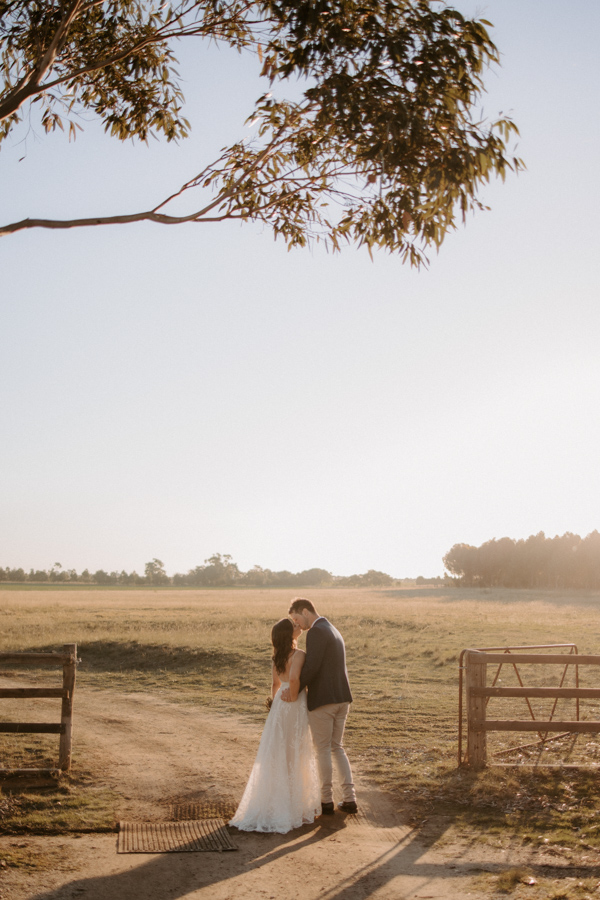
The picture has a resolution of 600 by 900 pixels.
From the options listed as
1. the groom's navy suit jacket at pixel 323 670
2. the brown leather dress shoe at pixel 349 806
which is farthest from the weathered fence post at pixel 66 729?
the brown leather dress shoe at pixel 349 806

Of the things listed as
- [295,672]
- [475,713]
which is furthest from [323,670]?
[475,713]

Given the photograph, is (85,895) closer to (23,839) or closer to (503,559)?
(23,839)

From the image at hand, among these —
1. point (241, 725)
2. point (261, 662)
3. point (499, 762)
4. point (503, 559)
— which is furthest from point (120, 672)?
point (503, 559)

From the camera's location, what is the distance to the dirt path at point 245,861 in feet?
19.0

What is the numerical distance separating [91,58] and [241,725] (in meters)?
10.9

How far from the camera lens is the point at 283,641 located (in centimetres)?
786

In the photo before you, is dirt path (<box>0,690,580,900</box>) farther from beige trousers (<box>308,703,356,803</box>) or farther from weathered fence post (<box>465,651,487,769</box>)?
weathered fence post (<box>465,651,487,769</box>)

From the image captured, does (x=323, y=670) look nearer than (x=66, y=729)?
Yes

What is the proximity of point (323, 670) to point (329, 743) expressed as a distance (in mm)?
764

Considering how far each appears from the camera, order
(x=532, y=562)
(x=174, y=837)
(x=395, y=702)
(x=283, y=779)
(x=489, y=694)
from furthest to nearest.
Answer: (x=532, y=562) → (x=395, y=702) → (x=489, y=694) → (x=283, y=779) → (x=174, y=837)

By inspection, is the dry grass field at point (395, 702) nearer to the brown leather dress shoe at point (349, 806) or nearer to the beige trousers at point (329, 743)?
the brown leather dress shoe at point (349, 806)

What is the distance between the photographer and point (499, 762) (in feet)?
32.9

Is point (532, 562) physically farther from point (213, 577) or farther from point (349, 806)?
point (349, 806)

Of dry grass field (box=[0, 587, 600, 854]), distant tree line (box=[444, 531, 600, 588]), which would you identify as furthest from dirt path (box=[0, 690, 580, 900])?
distant tree line (box=[444, 531, 600, 588])
